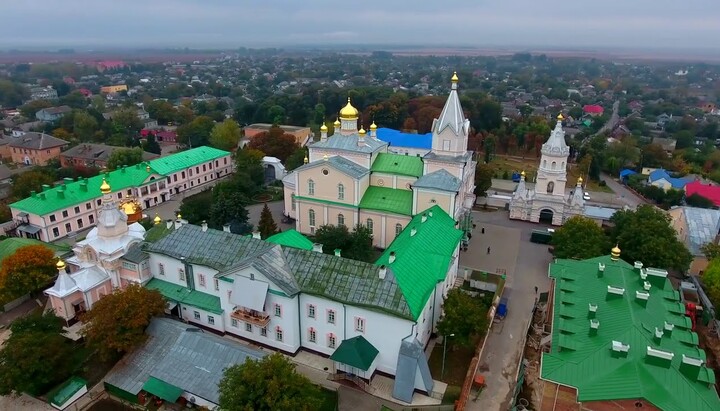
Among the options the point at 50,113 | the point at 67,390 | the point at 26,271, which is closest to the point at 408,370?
the point at 67,390

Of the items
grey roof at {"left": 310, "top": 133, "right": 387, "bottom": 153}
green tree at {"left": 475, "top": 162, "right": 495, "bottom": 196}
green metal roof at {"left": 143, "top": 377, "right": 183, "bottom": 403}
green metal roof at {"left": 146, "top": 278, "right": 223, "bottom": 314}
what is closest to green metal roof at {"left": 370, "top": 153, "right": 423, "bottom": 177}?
grey roof at {"left": 310, "top": 133, "right": 387, "bottom": 153}

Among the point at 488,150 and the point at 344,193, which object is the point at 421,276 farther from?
the point at 488,150

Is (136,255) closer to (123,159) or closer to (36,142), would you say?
(123,159)

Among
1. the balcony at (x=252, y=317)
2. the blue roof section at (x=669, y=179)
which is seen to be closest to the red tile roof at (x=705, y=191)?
the blue roof section at (x=669, y=179)

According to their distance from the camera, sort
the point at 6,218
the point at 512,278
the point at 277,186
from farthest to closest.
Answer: the point at 277,186, the point at 6,218, the point at 512,278

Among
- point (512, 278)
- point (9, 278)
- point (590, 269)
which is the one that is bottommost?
point (512, 278)

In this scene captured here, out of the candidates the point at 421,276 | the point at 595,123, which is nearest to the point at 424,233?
the point at 421,276

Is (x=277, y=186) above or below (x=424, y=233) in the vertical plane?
below
